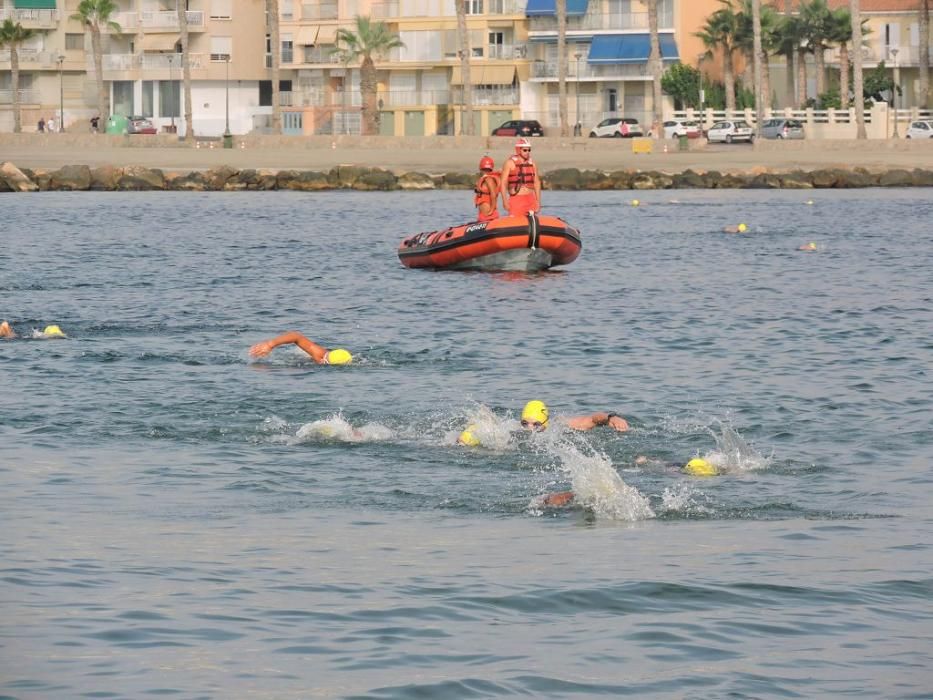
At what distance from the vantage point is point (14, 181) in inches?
2299

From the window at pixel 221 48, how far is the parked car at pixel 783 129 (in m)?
34.7

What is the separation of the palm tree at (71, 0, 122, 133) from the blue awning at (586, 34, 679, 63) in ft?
81.4

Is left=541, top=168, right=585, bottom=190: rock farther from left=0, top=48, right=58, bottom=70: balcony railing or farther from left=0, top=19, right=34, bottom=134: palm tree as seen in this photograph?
left=0, top=48, right=58, bottom=70: balcony railing

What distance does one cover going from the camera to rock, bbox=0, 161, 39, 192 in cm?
5838

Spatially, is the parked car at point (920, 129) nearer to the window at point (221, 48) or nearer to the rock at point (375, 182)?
the rock at point (375, 182)

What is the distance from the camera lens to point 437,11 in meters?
93.6

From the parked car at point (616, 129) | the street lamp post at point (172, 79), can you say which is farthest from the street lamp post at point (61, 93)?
the parked car at point (616, 129)

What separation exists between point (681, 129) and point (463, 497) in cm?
6474

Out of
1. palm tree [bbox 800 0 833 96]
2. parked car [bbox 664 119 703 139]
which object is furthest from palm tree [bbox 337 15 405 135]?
palm tree [bbox 800 0 833 96]

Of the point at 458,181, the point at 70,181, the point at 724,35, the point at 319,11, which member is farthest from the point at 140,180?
the point at 319,11

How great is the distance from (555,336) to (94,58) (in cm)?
→ 7886

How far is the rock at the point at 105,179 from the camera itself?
197ft

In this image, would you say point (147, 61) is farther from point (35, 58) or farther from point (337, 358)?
point (337, 358)

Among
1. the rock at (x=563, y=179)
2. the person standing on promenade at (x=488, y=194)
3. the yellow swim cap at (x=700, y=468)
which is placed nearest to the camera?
the yellow swim cap at (x=700, y=468)
